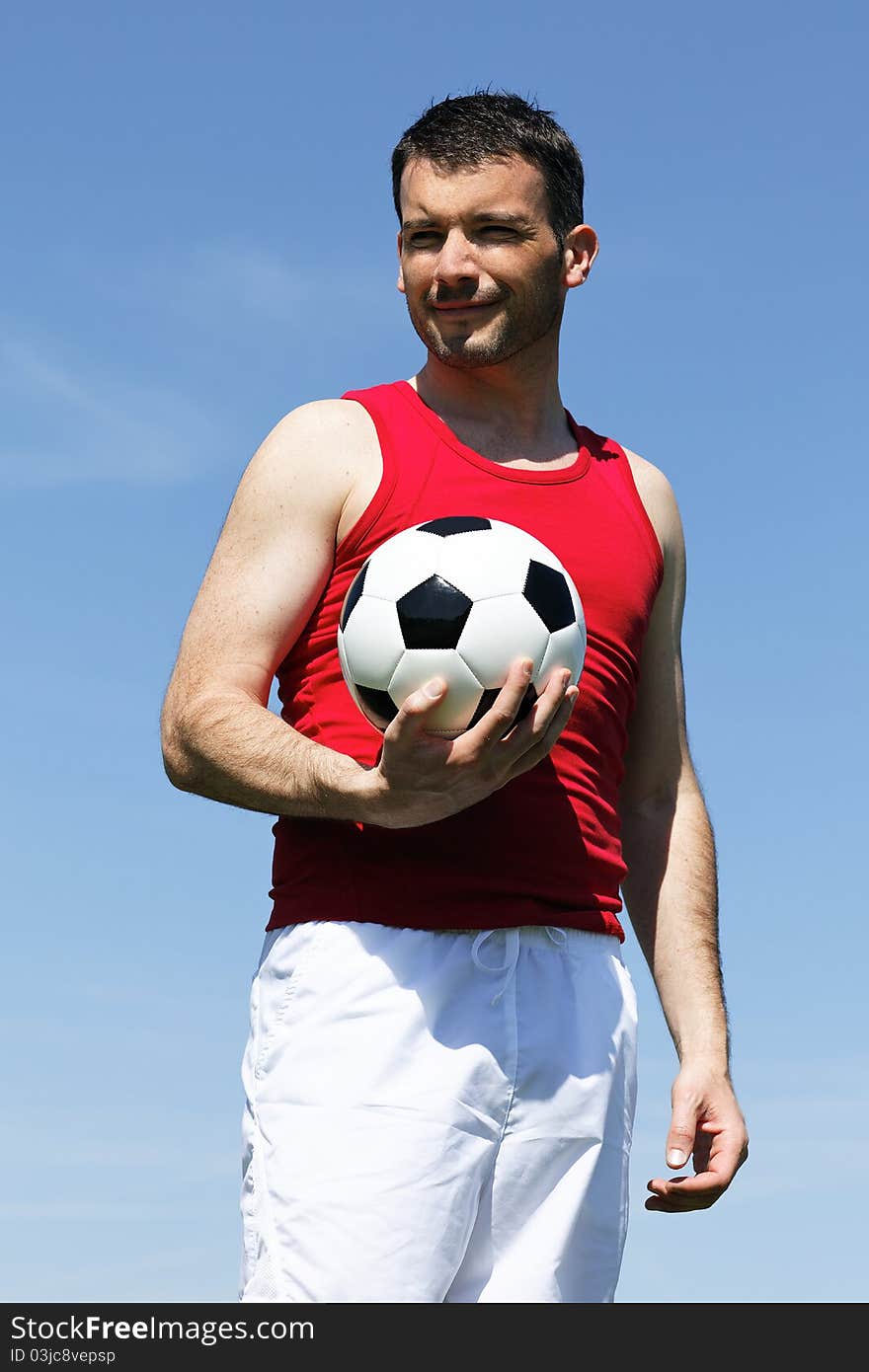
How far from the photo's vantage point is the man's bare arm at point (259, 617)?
483 centimetres

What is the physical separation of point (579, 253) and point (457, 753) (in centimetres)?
262

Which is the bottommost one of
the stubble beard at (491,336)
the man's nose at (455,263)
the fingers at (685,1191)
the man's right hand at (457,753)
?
the fingers at (685,1191)

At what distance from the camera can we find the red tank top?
4941 millimetres

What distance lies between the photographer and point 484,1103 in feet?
15.6

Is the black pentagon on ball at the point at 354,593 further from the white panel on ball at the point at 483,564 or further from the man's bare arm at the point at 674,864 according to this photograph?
the man's bare arm at the point at 674,864

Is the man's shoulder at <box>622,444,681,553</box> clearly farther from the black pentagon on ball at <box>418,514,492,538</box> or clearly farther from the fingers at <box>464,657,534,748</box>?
the fingers at <box>464,657,534,748</box>

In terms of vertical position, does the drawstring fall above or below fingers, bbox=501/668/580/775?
below

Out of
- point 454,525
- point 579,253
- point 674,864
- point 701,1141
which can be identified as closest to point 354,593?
point 454,525

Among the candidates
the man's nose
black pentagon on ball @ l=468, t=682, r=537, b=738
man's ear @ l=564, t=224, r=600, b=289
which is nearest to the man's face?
the man's nose

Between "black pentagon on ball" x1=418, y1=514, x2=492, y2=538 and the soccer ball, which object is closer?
the soccer ball

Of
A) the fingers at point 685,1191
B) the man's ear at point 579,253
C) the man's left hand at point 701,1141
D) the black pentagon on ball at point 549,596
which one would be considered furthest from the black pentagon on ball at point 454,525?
the fingers at point 685,1191

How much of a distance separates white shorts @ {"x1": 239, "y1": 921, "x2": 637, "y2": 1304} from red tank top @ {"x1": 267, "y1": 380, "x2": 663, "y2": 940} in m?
0.11

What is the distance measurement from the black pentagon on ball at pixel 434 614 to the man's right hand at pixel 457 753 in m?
0.25

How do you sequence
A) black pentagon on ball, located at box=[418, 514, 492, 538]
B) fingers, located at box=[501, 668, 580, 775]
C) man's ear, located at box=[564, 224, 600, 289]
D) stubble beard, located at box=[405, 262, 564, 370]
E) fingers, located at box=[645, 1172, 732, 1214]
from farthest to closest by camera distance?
man's ear, located at box=[564, 224, 600, 289] → stubble beard, located at box=[405, 262, 564, 370] → fingers, located at box=[645, 1172, 732, 1214] → black pentagon on ball, located at box=[418, 514, 492, 538] → fingers, located at box=[501, 668, 580, 775]
